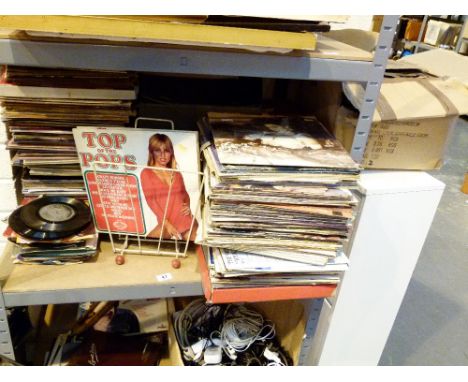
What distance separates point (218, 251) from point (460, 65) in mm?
975

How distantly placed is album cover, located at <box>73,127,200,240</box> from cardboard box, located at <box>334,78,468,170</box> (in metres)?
0.39

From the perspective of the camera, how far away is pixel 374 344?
1303 mm

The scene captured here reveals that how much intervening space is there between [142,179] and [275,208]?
0.28 metres

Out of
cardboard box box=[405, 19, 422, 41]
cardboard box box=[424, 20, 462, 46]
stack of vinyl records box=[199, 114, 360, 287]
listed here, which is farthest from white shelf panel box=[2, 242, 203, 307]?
cardboard box box=[405, 19, 422, 41]

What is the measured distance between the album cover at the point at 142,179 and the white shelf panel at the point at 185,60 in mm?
141

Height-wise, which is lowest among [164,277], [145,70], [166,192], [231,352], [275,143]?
[231,352]

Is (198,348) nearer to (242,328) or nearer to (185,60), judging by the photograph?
(242,328)

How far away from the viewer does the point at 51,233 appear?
73 cm

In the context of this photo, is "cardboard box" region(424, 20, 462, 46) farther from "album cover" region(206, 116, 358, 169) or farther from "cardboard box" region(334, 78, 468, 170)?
"album cover" region(206, 116, 358, 169)

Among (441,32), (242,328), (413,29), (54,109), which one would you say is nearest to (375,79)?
(54,109)

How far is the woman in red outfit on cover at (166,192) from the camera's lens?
74 centimetres

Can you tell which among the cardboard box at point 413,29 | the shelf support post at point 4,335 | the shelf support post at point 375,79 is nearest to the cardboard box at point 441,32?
the cardboard box at point 413,29

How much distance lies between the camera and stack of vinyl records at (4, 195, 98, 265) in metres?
0.73
